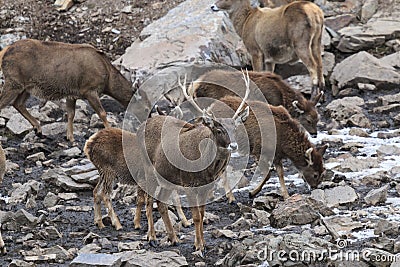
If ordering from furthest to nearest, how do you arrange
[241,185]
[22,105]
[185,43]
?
[185,43], [22,105], [241,185]

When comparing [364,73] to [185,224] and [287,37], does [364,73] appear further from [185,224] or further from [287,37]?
[185,224]

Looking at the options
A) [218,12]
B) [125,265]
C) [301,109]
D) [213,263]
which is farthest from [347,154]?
[218,12]

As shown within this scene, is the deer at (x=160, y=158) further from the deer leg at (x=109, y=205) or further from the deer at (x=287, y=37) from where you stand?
the deer at (x=287, y=37)

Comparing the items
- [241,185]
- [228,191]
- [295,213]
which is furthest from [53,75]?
[295,213]

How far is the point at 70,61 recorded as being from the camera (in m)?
13.6

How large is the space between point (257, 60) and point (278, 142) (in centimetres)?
480

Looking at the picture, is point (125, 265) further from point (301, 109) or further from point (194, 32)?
point (194, 32)

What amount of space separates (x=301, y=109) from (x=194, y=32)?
4.27 meters

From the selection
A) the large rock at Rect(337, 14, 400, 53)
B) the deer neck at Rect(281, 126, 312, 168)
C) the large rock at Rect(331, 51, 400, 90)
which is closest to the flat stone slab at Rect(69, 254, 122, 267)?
the deer neck at Rect(281, 126, 312, 168)

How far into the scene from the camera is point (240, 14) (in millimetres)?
15828

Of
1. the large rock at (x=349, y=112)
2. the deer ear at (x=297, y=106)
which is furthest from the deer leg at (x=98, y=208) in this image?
the large rock at (x=349, y=112)

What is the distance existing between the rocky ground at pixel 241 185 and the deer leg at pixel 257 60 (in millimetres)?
622

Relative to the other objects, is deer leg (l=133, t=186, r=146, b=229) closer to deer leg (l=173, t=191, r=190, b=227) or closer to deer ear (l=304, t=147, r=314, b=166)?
deer leg (l=173, t=191, r=190, b=227)

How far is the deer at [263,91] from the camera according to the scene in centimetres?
1197
